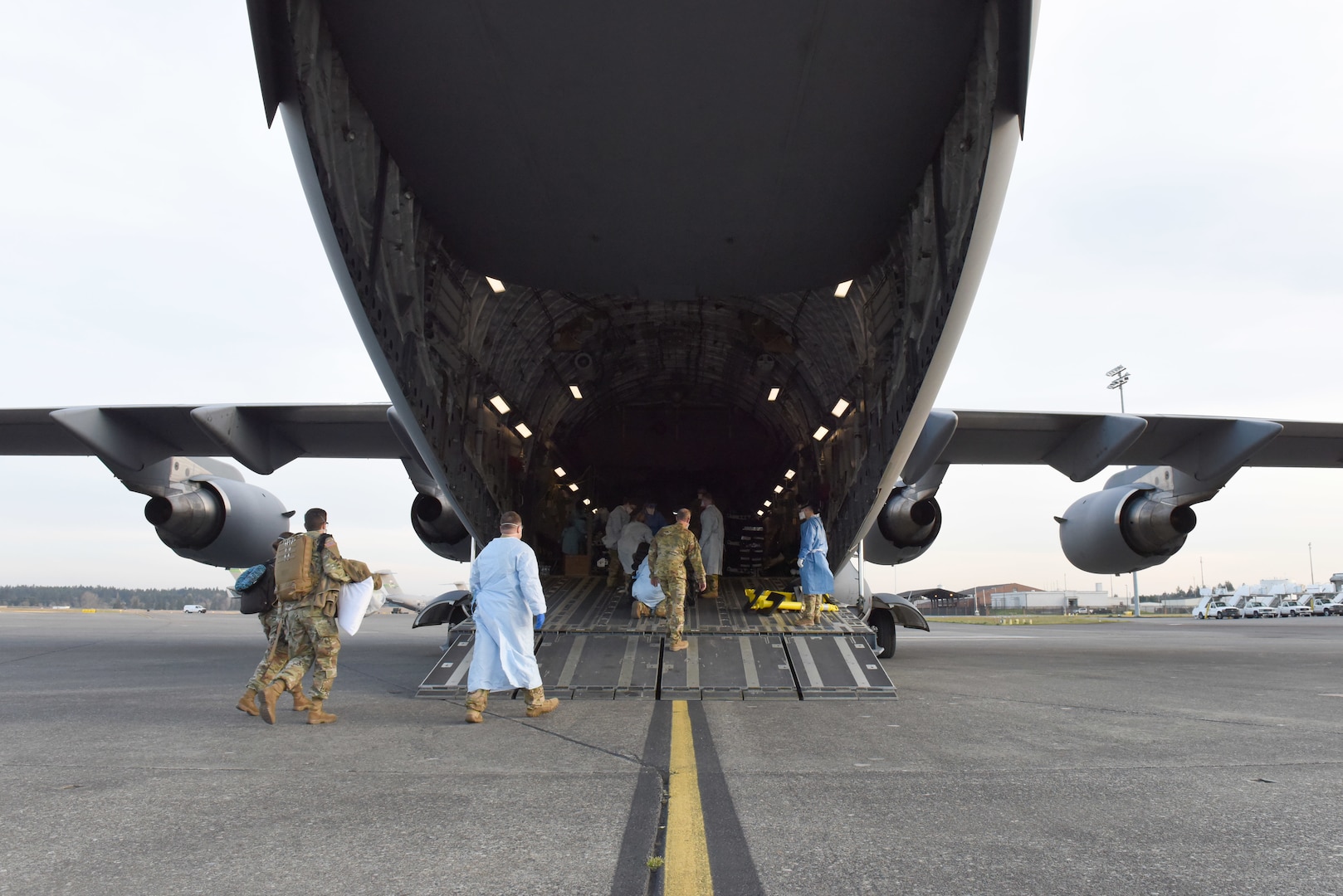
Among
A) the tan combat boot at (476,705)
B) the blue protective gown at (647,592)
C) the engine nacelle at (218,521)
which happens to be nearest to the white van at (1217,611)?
the blue protective gown at (647,592)

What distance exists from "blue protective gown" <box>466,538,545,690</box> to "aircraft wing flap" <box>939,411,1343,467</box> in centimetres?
741

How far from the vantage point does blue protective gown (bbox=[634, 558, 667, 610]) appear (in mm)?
9273

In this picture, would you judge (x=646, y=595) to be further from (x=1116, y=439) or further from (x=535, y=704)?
(x=1116, y=439)

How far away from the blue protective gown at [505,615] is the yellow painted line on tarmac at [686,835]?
1908mm

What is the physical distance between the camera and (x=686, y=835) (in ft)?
10.3

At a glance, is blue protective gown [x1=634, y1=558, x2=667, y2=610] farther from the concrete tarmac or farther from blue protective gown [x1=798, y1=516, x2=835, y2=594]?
the concrete tarmac

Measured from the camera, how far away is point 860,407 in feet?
34.6

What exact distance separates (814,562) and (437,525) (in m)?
6.52

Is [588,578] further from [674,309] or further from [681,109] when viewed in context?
[681,109]

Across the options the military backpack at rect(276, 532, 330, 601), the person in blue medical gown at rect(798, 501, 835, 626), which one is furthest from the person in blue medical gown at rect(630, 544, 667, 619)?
the military backpack at rect(276, 532, 330, 601)

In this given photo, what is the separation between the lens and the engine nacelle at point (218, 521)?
39.9 ft

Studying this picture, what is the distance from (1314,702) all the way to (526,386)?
983 cm

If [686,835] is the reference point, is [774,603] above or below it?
above

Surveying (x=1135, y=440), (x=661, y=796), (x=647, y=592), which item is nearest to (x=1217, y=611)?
(x=1135, y=440)
